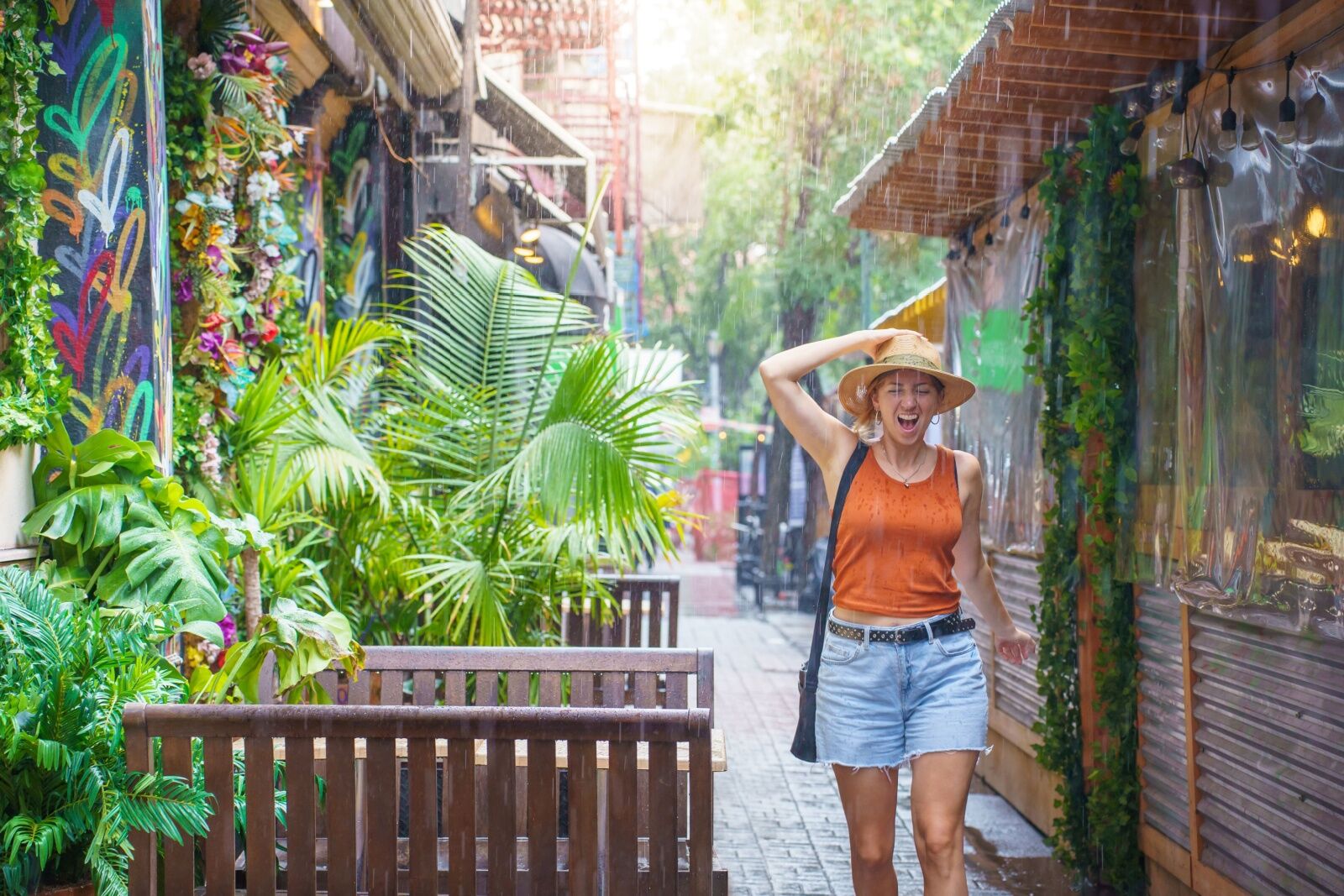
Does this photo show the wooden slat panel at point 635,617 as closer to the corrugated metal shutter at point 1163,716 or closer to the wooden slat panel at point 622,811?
the corrugated metal shutter at point 1163,716

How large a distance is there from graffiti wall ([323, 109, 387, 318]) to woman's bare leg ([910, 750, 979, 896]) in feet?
19.9

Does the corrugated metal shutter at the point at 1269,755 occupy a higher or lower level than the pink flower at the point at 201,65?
lower

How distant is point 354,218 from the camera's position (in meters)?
9.05

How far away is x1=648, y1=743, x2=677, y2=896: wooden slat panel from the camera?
2.85m

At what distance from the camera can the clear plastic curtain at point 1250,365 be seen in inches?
139

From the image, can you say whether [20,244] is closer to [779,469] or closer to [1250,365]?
[1250,365]

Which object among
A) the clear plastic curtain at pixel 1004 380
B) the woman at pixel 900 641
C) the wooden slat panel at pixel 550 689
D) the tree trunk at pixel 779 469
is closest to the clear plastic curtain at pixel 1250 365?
the woman at pixel 900 641

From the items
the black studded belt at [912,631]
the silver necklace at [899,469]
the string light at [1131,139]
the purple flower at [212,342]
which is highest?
the string light at [1131,139]

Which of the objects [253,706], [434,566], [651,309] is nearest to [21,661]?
[253,706]

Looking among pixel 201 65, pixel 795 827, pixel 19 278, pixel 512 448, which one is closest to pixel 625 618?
pixel 795 827

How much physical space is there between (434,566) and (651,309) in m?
29.2

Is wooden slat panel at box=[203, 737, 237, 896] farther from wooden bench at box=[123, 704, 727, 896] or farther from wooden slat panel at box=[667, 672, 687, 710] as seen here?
wooden slat panel at box=[667, 672, 687, 710]

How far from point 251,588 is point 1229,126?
3.57 m

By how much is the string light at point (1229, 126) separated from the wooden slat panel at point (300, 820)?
3251 mm
